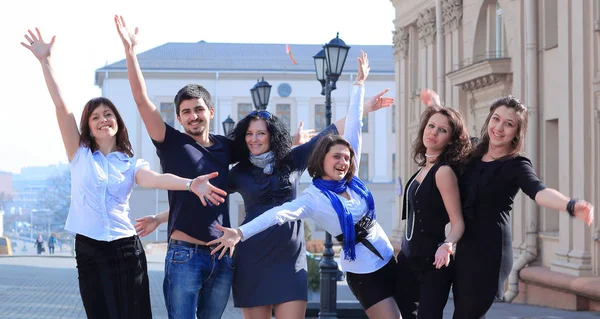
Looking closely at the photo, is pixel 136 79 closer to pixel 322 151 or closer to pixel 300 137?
pixel 322 151

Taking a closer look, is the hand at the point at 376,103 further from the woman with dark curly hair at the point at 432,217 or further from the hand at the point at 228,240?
the hand at the point at 228,240

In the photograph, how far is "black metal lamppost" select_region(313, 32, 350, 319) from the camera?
42.3ft

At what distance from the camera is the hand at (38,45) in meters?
5.86

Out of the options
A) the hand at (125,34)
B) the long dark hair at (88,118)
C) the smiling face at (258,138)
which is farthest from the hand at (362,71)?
the long dark hair at (88,118)

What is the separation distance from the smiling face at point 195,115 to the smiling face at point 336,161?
0.75m

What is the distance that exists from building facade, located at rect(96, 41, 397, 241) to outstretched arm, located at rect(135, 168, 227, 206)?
52560mm

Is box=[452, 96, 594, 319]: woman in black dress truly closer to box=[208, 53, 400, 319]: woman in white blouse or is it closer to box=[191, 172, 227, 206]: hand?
box=[208, 53, 400, 319]: woman in white blouse

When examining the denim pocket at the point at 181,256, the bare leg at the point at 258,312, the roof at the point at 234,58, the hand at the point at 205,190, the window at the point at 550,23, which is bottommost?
the bare leg at the point at 258,312

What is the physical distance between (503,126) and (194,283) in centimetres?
196

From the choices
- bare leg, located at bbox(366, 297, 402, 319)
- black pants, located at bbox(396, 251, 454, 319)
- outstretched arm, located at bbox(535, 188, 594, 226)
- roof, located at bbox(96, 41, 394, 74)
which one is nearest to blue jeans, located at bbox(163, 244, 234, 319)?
bare leg, located at bbox(366, 297, 402, 319)

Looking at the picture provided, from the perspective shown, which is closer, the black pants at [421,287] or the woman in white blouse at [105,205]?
the woman in white blouse at [105,205]

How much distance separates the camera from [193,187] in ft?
18.1

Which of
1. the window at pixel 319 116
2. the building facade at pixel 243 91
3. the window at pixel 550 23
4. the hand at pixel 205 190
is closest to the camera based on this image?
the hand at pixel 205 190

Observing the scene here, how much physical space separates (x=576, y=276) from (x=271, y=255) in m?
10.8
